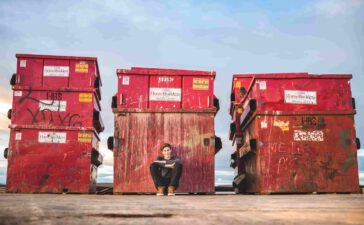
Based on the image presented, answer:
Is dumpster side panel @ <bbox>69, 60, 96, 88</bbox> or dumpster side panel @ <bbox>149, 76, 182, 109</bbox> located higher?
dumpster side panel @ <bbox>69, 60, 96, 88</bbox>

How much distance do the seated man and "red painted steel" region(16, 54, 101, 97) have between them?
228cm

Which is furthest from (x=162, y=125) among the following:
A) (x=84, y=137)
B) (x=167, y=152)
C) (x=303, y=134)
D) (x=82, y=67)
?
(x=303, y=134)

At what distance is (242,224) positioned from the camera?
235 centimetres

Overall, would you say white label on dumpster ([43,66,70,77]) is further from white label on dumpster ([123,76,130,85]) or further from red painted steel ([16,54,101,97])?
white label on dumpster ([123,76,130,85])

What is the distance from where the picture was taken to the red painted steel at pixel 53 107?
319 inches

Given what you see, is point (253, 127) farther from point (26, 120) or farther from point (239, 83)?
point (26, 120)

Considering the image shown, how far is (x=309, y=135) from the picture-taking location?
7.48 m

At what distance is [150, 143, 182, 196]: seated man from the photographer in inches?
280

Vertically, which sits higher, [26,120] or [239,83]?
[239,83]

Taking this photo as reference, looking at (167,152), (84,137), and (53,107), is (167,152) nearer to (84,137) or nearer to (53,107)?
(84,137)

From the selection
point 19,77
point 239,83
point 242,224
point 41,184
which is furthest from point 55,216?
point 239,83

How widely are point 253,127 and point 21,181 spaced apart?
4.76m

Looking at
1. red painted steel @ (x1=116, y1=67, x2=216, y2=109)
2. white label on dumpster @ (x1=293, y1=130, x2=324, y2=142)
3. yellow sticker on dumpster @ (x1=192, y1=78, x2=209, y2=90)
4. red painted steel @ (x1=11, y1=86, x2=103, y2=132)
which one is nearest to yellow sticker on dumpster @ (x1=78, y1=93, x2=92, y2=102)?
red painted steel @ (x1=11, y1=86, x2=103, y2=132)

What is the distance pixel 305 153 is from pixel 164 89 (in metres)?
2.97
